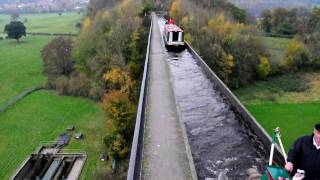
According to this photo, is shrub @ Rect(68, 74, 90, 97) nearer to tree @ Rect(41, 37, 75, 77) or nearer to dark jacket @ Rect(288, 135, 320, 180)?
tree @ Rect(41, 37, 75, 77)

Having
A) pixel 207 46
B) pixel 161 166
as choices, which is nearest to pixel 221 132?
pixel 161 166

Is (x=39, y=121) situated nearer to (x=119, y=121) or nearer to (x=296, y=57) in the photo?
(x=119, y=121)

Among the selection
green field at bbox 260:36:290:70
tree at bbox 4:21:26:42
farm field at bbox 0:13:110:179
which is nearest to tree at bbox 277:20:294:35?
green field at bbox 260:36:290:70

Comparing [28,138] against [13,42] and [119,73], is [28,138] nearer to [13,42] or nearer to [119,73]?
[119,73]

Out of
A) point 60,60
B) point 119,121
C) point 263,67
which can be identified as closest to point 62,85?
point 60,60

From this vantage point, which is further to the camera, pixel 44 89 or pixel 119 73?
pixel 44 89

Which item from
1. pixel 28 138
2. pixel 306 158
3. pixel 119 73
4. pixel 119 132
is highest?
pixel 306 158

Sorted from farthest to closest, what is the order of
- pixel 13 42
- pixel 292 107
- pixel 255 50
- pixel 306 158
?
pixel 13 42 < pixel 255 50 < pixel 292 107 < pixel 306 158
